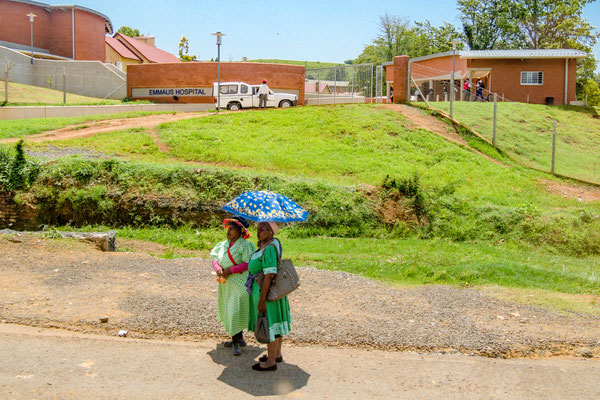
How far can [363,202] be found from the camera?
1322cm

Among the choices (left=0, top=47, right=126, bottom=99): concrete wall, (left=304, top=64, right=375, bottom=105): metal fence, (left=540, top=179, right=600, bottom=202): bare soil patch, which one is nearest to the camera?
(left=540, top=179, right=600, bottom=202): bare soil patch

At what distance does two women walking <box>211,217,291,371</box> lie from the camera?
509 centimetres

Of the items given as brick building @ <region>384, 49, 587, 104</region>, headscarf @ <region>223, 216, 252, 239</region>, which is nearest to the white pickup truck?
brick building @ <region>384, 49, 587, 104</region>

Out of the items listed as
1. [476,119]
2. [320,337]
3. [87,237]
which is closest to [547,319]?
[320,337]

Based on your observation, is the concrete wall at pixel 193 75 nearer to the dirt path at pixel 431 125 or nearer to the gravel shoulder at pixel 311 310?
the dirt path at pixel 431 125

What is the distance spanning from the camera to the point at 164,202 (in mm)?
12727

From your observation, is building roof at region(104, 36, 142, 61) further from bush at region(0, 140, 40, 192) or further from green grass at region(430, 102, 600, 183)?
bush at region(0, 140, 40, 192)

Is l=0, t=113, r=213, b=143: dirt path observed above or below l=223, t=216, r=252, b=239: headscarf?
above

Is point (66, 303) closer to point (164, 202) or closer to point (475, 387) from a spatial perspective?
point (475, 387)

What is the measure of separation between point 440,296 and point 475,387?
8.60 ft

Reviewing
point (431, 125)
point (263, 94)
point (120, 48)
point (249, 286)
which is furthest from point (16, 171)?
point (120, 48)

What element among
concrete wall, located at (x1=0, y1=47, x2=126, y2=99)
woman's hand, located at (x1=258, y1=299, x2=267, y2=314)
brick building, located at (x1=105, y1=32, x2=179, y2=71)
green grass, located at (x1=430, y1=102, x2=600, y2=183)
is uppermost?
brick building, located at (x1=105, y1=32, x2=179, y2=71)

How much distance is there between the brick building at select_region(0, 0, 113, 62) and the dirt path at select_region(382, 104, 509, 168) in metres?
27.5

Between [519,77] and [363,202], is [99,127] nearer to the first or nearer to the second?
[363,202]
